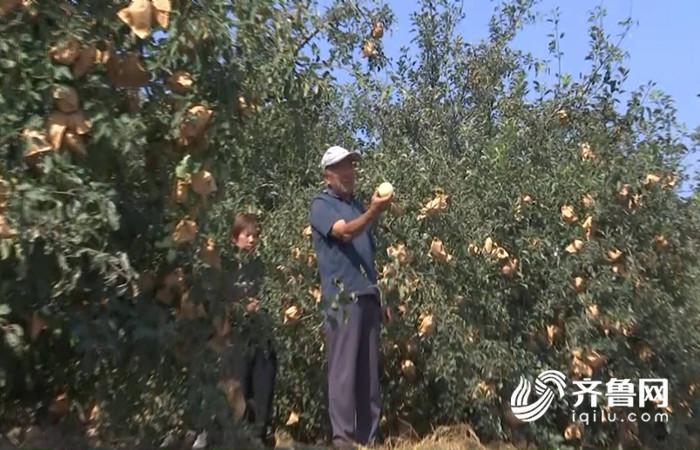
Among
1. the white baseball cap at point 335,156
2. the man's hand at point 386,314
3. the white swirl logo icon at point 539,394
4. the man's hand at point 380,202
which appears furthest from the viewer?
the white swirl logo icon at point 539,394

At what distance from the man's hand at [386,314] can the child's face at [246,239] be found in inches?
57.4

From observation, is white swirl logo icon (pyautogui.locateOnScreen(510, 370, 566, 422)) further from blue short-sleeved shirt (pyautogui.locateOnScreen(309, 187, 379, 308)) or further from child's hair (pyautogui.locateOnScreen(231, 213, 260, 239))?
child's hair (pyautogui.locateOnScreen(231, 213, 260, 239))

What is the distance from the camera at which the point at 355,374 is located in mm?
5371

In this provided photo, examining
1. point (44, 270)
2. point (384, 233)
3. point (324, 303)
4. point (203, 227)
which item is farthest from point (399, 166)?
point (44, 270)

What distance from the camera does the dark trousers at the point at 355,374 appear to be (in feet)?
17.4

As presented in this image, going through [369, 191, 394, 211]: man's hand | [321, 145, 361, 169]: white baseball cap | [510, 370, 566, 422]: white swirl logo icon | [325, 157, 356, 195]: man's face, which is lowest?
[510, 370, 566, 422]: white swirl logo icon

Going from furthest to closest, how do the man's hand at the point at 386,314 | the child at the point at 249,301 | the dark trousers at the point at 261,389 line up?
the man's hand at the point at 386,314
the dark trousers at the point at 261,389
the child at the point at 249,301

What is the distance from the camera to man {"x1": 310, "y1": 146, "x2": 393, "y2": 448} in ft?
17.4

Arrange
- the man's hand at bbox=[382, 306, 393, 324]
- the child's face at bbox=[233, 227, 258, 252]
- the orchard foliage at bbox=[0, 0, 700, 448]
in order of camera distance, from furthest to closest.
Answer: the man's hand at bbox=[382, 306, 393, 324], the child's face at bbox=[233, 227, 258, 252], the orchard foliage at bbox=[0, 0, 700, 448]

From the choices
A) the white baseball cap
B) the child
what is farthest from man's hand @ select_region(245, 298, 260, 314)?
the white baseball cap

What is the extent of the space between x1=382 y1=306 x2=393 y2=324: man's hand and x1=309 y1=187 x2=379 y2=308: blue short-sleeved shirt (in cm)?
37

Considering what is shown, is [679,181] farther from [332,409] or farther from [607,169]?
[332,409]

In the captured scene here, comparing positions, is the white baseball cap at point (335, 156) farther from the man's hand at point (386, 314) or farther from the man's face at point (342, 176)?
the man's hand at point (386, 314)

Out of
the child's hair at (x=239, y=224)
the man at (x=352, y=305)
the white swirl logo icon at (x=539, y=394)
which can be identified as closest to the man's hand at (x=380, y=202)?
the man at (x=352, y=305)
